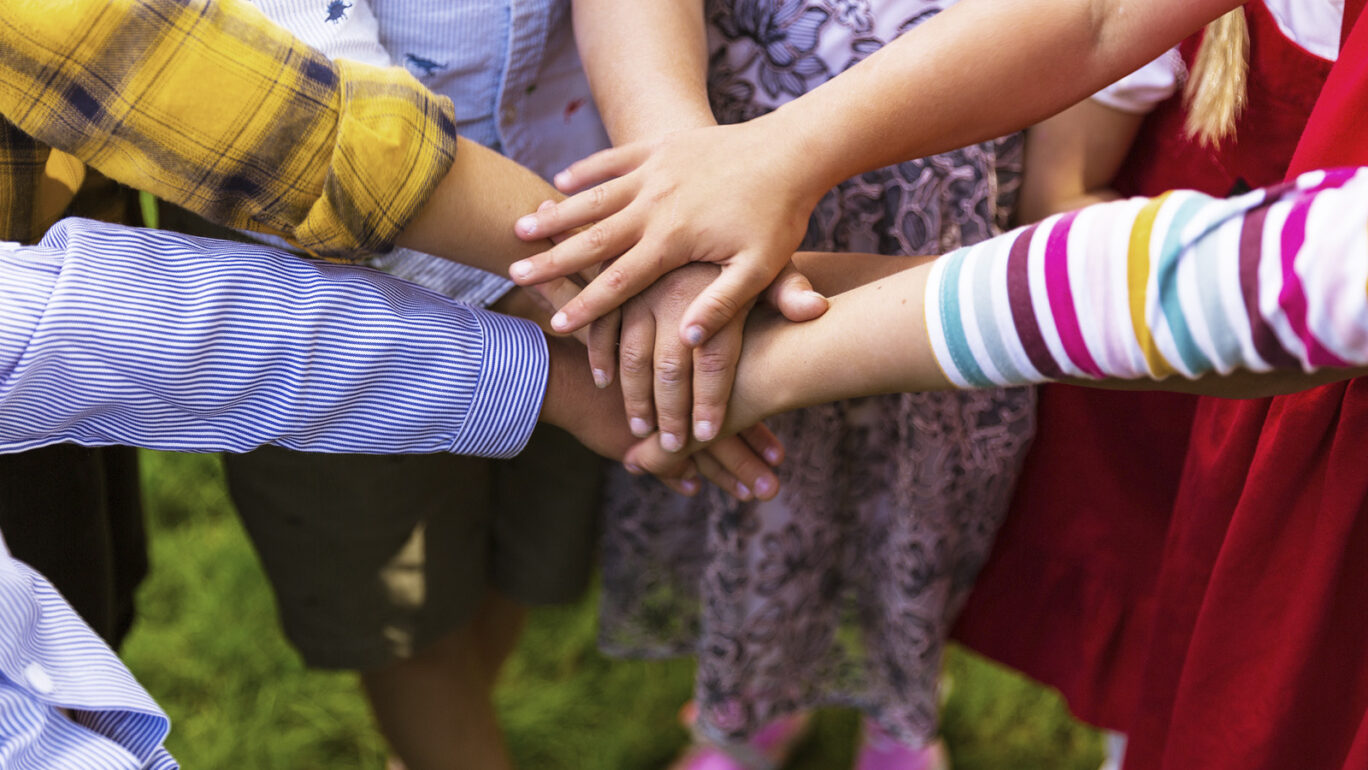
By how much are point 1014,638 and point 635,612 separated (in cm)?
39

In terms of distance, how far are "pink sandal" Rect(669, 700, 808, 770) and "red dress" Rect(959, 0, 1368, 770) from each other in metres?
0.37

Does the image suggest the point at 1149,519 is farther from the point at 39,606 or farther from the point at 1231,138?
the point at 39,606

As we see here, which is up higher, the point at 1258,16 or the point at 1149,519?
the point at 1258,16

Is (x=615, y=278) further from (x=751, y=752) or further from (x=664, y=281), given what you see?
(x=751, y=752)

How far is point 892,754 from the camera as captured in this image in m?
1.27

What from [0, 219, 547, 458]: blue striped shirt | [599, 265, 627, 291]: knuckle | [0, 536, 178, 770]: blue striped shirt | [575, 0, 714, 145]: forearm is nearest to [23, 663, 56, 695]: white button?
[0, 536, 178, 770]: blue striped shirt

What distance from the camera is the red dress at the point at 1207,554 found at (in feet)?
2.39

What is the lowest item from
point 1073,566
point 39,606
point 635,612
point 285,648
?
point 285,648

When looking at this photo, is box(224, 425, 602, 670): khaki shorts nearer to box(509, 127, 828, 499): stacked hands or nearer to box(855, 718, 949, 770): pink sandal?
box(509, 127, 828, 499): stacked hands

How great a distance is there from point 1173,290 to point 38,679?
63 centimetres

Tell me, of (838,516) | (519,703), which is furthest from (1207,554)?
(519,703)

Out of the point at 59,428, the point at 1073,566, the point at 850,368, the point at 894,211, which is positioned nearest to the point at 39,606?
the point at 59,428

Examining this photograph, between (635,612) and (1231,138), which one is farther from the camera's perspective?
(635,612)

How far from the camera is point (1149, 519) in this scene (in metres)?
0.95
